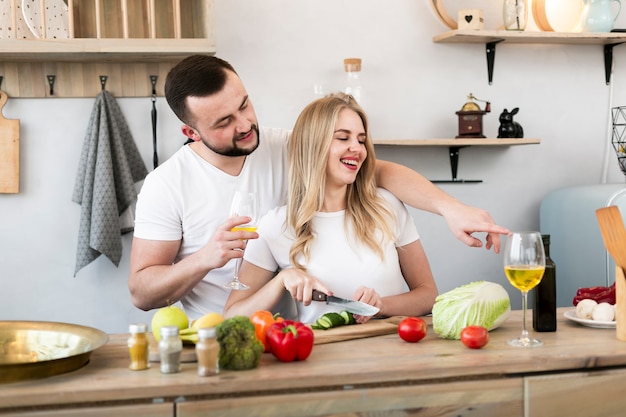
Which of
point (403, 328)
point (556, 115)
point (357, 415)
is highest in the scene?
point (556, 115)

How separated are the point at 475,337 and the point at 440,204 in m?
0.67

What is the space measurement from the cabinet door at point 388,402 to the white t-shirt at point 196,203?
43.2 inches

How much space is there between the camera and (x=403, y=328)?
1.83 meters

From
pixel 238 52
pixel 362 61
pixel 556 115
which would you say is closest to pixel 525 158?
pixel 556 115

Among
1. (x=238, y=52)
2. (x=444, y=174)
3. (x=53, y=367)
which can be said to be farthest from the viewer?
(x=444, y=174)

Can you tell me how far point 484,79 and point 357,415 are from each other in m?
2.60

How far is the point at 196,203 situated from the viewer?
257cm

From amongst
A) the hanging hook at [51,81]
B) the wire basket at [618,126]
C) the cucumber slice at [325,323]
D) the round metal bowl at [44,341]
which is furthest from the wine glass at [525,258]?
the wire basket at [618,126]

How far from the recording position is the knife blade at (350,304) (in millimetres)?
1995

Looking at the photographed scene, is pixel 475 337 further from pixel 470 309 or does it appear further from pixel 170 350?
pixel 170 350

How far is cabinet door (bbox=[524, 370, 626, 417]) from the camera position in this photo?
165 centimetres

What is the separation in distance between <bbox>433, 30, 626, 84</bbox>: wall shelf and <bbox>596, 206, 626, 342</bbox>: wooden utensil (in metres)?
1.90

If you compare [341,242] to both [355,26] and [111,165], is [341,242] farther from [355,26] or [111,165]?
[355,26]

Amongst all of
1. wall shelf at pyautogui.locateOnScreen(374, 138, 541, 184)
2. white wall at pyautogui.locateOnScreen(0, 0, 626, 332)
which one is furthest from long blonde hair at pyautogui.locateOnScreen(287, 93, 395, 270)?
white wall at pyautogui.locateOnScreen(0, 0, 626, 332)
